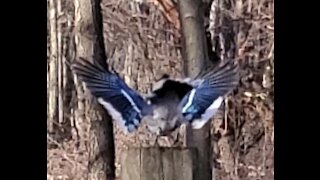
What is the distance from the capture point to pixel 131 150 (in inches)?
58.2

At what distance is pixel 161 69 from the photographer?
87.9 inches

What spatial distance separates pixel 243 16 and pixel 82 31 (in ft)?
1.52

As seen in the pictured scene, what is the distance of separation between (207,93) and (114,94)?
224 mm

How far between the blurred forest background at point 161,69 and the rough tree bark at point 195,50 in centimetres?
2

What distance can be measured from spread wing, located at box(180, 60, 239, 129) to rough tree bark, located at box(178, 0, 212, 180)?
0.68 ft

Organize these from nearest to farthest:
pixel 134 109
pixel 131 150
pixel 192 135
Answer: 1. pixel 131 150
2. pixel 134 109
3. pixel 192 135

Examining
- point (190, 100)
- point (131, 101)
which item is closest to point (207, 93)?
point (190, 100)

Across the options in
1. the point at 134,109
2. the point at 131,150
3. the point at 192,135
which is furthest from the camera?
the point at 192,135

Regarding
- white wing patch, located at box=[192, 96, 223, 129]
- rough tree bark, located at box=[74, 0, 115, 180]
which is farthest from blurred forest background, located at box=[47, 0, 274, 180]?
white wing patch, located at box=[192, 96, 223, 129]

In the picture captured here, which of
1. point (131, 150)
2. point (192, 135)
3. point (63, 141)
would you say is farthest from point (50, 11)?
point (131, 150)

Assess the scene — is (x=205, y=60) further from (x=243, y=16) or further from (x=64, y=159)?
(x=64, y=159)

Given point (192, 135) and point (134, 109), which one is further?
A: point (192, 135)

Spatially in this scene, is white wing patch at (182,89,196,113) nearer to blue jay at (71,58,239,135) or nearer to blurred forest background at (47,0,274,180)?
blue jay at (71,58,239,135)

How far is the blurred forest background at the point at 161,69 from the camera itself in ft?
7.19
